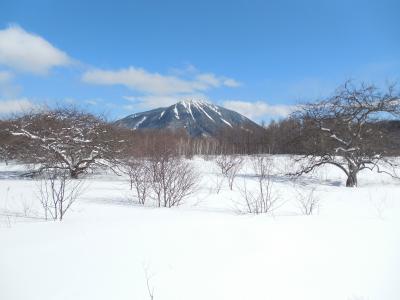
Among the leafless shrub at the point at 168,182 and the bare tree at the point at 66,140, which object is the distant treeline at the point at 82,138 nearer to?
the bare tree at the point at 66,140

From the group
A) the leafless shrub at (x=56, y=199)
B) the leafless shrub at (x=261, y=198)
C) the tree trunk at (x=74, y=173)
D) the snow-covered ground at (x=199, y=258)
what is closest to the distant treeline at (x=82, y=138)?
the tree trunk at (x=74, y=173)

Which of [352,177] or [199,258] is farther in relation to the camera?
[352,177]

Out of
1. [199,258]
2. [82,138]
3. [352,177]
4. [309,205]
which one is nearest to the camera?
[199,258]

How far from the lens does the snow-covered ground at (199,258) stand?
12.6 feet

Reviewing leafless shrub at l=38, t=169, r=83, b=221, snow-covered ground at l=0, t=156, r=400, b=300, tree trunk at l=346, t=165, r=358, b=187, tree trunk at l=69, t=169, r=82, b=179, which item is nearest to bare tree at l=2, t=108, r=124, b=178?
tree trunk at l=69, t=169, r=82, b=179

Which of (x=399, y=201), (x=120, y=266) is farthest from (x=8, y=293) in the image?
(x=399, y=201)

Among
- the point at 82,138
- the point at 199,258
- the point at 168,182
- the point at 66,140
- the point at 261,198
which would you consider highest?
the point at 82,138

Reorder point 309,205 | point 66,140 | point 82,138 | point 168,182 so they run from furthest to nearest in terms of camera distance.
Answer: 1. point 82,138
2. point 66,140
3. point 309,205
4. point 168,182

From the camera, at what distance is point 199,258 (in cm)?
470

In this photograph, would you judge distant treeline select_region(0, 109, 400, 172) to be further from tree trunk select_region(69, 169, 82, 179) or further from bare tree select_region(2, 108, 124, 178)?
tree trunk select_region(69, 169, 82, 179)

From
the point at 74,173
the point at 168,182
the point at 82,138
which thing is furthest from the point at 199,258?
the point at 82,138

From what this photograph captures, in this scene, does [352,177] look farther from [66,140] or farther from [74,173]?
[66,140]

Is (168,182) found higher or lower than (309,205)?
higher

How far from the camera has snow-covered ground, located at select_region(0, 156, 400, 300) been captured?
3.84 m
